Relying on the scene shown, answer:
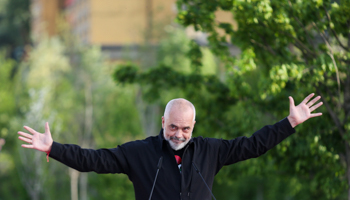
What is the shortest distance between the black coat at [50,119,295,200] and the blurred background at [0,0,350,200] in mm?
3777

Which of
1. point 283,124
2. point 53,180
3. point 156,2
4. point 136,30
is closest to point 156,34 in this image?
point 136,30

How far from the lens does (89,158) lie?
405 centimetres

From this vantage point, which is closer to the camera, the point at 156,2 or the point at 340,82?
the point at 340,82

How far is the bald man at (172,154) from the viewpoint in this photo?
13.2ft

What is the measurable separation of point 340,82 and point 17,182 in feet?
99.3

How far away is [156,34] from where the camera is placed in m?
35.4

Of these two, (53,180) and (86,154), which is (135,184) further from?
(53,180)

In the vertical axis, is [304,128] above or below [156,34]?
below

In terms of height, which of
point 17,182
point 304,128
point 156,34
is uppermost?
point 156,34

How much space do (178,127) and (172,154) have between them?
221 mm

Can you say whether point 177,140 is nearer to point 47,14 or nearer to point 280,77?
point 280,77

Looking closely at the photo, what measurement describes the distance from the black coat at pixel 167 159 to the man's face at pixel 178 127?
6 cm

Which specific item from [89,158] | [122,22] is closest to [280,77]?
[89,158]

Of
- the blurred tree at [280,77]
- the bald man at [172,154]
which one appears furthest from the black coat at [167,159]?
the blurred tree at [280,77]
